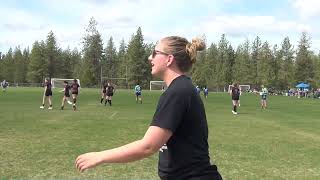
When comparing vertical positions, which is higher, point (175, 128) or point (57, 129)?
point (175, 128)

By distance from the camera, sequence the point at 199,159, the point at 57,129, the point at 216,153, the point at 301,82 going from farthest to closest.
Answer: the point at 301,82 → the point at 57,129 → the point at 216,153 → the point at 199,159

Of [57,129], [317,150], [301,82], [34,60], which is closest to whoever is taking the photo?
[317,150]

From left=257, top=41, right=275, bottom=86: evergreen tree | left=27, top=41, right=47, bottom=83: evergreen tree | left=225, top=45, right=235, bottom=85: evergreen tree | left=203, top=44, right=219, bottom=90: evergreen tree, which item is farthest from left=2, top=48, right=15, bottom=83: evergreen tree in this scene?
left=257, top=41, right=275, bottom=86: evergreen tree

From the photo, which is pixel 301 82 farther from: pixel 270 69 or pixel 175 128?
pixel 175 128

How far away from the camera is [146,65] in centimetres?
12312

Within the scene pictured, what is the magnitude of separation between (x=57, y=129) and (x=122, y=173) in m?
8.77

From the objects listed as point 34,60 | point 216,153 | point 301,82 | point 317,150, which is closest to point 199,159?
point 216,153

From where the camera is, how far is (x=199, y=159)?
3.77 metres

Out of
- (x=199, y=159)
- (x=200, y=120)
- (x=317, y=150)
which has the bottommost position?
(x=317, y=150)

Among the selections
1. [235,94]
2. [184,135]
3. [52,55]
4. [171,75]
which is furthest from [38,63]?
[184,135]

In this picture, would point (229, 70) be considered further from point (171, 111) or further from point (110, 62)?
point (171, 111)

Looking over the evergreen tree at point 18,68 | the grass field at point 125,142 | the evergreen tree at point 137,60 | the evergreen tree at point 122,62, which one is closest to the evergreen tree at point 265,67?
the evergreen tree at point 137,60

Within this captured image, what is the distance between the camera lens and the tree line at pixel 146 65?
110688 mm

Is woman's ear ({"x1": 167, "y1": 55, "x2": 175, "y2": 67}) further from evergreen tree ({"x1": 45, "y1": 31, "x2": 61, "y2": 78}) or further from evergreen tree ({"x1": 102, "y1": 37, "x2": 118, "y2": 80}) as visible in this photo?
evergreen tree ({"x1": 102, "y1": 37, "x2": 118, "y2": 80})
